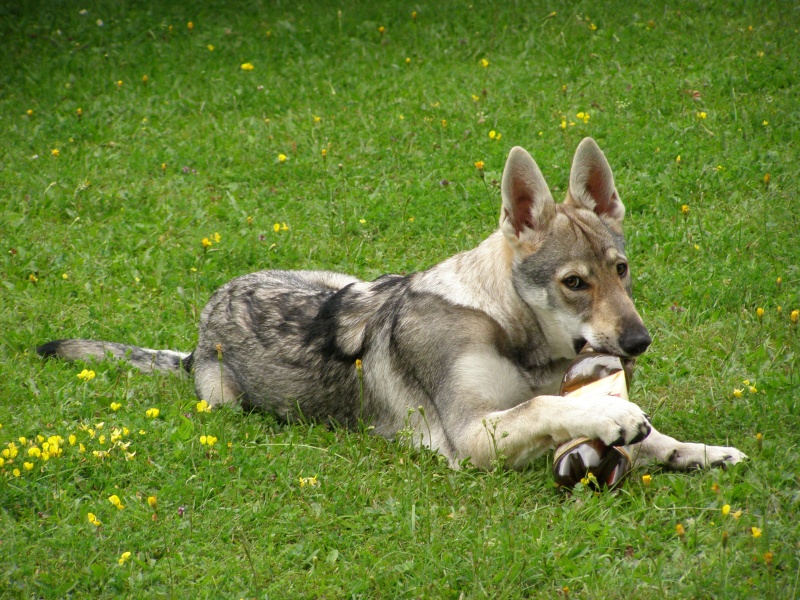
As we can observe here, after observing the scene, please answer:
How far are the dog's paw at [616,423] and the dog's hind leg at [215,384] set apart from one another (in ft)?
7.75

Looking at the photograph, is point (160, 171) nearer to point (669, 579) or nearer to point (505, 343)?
point (505, 343)

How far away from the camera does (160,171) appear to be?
8625mm

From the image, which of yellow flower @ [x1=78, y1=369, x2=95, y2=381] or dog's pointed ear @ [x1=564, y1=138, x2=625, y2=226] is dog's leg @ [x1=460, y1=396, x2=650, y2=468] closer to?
dog's pointed ear @ [x1=564, y1=138, x2=625, y2=226]

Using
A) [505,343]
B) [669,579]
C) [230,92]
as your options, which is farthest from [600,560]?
[230,92]

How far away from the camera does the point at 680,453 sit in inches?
172

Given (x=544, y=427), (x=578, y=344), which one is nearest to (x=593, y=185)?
(x=578, y=344)

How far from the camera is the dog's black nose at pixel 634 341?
425cm

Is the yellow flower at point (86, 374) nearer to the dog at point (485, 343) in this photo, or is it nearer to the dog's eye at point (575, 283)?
the dog at point (485, 343)

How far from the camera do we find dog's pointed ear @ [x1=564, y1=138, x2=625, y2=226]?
4906 millimetres

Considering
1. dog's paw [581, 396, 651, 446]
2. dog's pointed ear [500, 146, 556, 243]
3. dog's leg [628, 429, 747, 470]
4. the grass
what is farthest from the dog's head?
the grass

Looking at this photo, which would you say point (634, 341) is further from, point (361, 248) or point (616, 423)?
point (361, 248)

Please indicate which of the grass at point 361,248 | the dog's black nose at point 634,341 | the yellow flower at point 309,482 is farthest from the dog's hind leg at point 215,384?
the dog's black nose at point 634,341

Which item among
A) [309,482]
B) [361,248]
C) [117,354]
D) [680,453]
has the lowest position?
[117,354]

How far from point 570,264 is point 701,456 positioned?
44.8 inches
